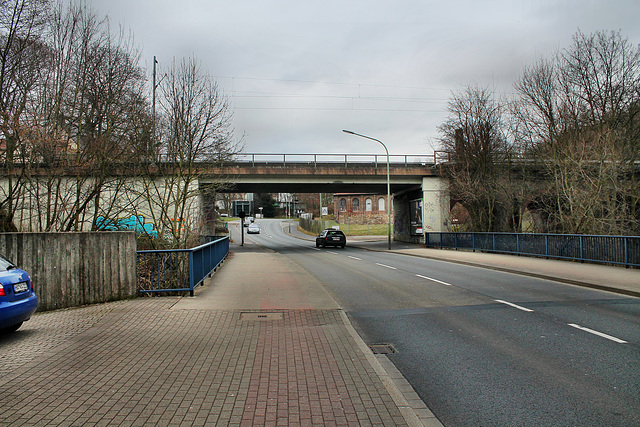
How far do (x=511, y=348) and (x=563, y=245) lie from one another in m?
14.3

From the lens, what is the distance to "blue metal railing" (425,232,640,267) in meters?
15.1

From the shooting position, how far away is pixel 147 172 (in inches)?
540

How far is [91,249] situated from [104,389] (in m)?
5.53

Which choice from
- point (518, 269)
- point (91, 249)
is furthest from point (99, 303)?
point (518, 269)

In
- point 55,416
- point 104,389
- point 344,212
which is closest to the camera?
point 55,416

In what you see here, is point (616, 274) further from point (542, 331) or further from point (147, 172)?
point (147, 172)

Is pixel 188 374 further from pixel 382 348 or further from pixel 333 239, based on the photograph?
pixel 333 239

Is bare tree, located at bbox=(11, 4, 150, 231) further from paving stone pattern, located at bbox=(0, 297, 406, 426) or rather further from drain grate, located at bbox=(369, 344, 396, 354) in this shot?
drain grate, located at bbox=(369, 344, 396, 354)

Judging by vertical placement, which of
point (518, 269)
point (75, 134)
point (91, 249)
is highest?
point (75, 134)

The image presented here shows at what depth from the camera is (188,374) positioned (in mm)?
4855

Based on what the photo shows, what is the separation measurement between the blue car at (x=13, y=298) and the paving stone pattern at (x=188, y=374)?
11.9 inches

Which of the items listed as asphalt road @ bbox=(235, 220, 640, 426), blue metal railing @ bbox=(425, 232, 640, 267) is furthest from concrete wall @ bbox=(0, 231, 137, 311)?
blue metal railing @ bbox=(425, 232, 640, 267)

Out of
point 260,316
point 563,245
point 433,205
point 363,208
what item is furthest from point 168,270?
point 363,208

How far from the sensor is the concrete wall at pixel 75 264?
8.84 metres
